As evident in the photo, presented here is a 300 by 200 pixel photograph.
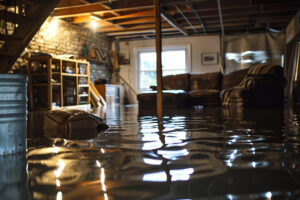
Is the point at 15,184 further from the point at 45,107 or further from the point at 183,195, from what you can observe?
the point at 45,107

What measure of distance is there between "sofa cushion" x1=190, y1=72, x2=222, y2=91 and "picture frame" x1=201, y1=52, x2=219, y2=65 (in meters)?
2.17

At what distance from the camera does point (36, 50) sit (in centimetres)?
629

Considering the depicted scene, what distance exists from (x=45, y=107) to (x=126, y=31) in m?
4.09

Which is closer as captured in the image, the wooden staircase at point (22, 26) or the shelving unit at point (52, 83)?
the wooden staircase at point (22, 26)

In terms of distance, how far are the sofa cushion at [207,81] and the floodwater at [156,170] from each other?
547 cm

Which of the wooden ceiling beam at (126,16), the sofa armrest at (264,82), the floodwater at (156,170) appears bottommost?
the floodwater at (156,170)

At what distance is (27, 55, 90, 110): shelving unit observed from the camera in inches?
227

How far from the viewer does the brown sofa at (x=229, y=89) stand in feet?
16.8

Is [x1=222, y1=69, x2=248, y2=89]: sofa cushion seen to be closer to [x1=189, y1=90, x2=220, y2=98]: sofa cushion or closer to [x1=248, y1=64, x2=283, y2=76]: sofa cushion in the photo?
[x1=189, y1=90, x2=220, y2=98]: sofa cushion

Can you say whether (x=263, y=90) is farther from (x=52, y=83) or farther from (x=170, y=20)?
(x=52, y=83)

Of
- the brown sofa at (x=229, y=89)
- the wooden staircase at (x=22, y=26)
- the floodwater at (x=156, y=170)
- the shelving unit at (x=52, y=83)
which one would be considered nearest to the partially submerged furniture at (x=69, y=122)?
the floodwater at (x=156, y=170)

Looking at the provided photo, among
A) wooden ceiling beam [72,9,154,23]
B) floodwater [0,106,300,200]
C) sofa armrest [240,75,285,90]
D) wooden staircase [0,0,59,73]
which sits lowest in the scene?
floodwater [0,106,300,200]

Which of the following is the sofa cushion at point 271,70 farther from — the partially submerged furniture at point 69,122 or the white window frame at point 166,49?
the white window frame at point 166,49

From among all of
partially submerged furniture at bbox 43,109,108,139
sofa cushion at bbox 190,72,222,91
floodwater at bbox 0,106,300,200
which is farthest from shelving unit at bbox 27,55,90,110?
floodwater at bbox 0,106,300,200
